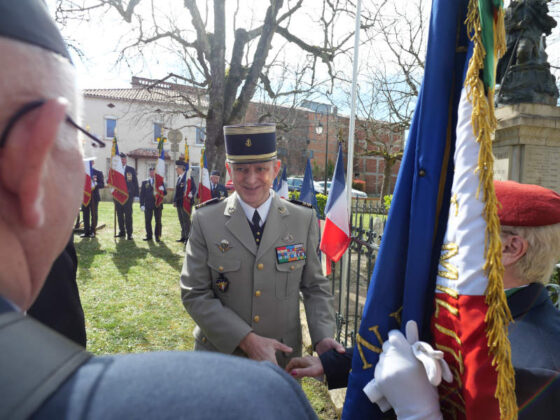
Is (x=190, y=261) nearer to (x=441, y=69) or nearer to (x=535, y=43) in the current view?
(x=441, y=69)

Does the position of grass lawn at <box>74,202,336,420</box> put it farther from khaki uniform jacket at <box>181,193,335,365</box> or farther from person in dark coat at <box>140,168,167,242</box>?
khaki uniform jacket at <box>181,193,335,365</box>

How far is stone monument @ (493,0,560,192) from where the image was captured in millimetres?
5336

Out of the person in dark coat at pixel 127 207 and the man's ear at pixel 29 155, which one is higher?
the man's ear at pixel 29 155

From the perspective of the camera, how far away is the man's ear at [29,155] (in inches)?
22.0

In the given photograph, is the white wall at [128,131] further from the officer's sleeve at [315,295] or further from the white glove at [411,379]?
the white glove at [411,379]

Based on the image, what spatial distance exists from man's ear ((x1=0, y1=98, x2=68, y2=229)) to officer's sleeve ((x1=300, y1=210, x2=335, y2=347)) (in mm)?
1798

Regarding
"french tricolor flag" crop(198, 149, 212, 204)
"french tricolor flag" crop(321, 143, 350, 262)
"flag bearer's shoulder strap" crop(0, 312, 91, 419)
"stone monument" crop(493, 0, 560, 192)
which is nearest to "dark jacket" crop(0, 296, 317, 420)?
"flag bearer's shoulder strap" crop(0, 312, 91, 419)

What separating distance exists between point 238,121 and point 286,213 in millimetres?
10753

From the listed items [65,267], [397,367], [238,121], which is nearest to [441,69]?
[397,367]

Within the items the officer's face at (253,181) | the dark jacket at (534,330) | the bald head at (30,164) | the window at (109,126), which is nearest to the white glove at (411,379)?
the dark jacket at (534,330)

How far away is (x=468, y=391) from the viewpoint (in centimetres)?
106

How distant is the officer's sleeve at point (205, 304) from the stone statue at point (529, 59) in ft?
17.9

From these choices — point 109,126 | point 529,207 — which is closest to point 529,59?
point 529,207

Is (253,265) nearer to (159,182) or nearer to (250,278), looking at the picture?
(250,278)
